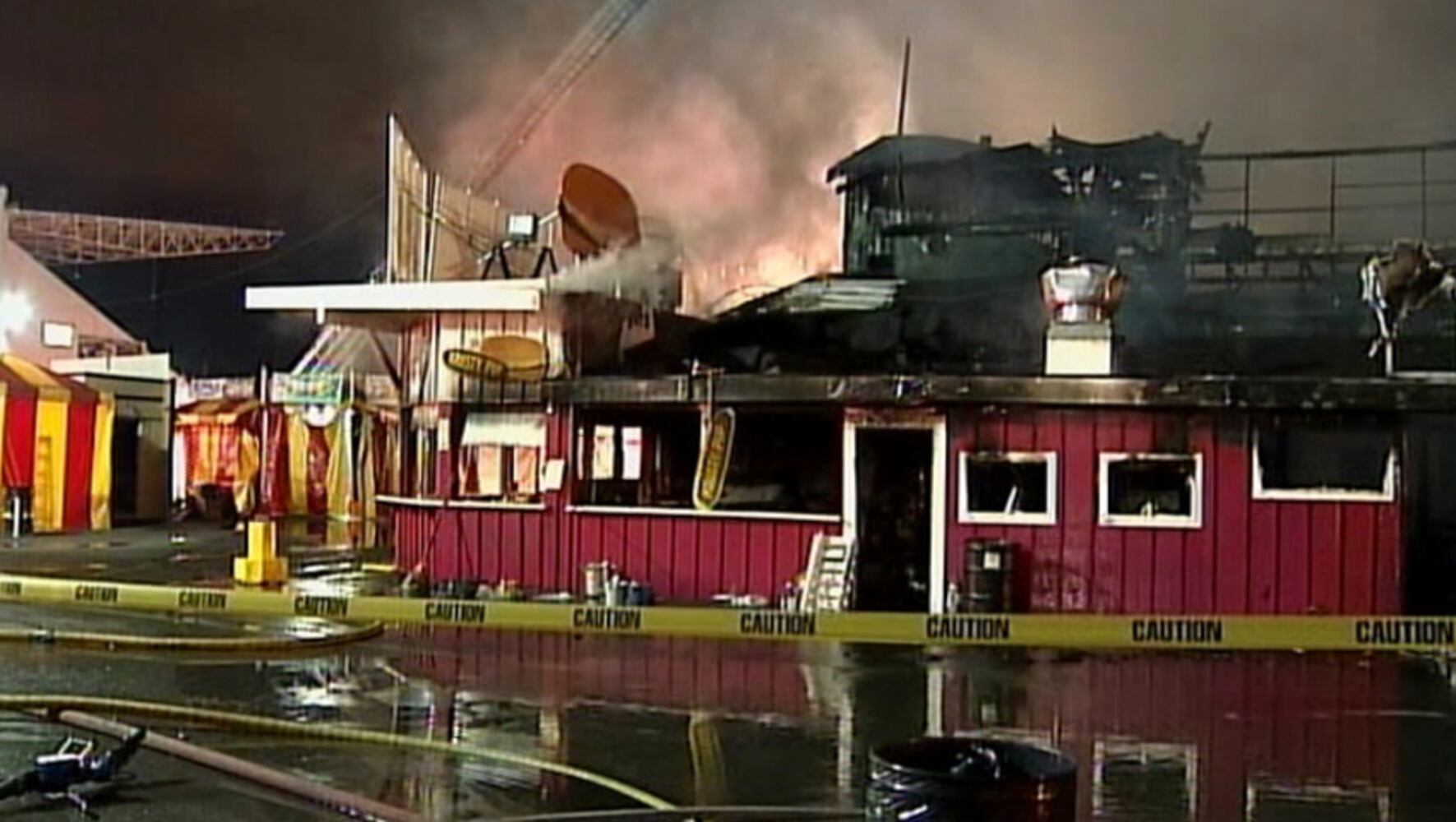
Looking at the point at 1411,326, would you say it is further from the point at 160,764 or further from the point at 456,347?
the point at 160,764

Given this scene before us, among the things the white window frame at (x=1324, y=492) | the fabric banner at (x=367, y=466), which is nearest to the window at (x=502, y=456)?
the white window frame at (x=1324, y=492)

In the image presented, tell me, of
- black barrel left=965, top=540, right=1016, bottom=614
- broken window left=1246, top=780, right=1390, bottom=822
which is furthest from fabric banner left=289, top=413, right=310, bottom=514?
broken window left=1246, top=780, right=1390, bottom=822

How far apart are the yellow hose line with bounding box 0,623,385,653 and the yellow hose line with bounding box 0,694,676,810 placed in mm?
2410

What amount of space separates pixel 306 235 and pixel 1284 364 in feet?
74.4

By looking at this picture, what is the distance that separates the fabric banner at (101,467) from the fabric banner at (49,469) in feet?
2.48

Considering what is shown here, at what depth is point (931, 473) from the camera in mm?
16156

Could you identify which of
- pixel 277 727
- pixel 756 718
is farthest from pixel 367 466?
pixel 277 727

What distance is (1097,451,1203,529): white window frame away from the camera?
15.3 m

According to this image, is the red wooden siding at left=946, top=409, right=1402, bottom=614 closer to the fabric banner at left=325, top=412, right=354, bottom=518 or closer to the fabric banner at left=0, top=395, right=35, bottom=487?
the fabric banner at left=0, top=395, right=35, bottom=487

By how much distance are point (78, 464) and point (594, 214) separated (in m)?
12.3

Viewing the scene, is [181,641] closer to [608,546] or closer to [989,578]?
[608,546]

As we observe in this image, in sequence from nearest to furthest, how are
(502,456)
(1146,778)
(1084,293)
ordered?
(1146,778)
(1084,293)
(502,456)

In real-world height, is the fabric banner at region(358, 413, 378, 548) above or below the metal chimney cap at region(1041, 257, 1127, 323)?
below

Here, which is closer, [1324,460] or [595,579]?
[1324,460]
